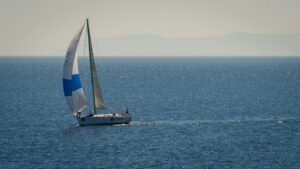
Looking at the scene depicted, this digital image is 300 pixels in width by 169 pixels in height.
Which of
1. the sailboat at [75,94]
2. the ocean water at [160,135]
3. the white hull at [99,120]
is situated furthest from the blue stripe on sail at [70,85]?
the ocean water at [160,135]

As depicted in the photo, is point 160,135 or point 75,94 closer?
point 160,135

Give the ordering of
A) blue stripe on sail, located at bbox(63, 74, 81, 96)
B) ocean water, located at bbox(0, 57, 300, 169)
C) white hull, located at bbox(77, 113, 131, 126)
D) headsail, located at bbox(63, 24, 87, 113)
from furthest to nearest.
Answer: blue stripe on sail, located at bbox(63, 74, 81, 96) < white hull, located at bbox(77, 113, 131, 126) < headsail, located at bbox(63, 24, 87, 113) < ocean water, located at bbox(0, 57, 300, 169)

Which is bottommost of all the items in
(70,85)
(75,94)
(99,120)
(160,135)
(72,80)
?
(160,135)

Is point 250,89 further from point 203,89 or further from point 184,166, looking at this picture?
point 184,166

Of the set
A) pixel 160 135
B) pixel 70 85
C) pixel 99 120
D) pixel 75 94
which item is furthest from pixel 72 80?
pixel 160 135

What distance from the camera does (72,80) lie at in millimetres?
92438

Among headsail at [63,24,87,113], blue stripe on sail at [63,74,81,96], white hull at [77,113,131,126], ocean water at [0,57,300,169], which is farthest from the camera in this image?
blue stripe on sail at [63,74,81,96]

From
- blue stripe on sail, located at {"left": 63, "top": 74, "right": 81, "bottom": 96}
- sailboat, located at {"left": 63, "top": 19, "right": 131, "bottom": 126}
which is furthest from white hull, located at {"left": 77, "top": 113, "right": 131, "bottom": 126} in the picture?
blue stripe on sail, located at {"left": 63, "top": 74, "right": 81, "bottom": 96}

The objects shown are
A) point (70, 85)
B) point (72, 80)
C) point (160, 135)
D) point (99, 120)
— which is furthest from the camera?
point (72, 80)

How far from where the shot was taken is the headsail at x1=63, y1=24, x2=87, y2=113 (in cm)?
9131

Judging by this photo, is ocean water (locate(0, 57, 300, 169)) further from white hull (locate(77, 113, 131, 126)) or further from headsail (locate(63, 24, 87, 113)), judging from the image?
headsail (locate(63, 24, 87, 113))

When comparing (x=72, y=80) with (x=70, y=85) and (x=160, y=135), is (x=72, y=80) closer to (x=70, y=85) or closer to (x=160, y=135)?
(x=70, y=85)

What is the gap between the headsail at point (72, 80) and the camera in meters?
91.3

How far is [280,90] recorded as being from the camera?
162750mm
